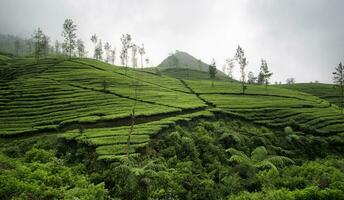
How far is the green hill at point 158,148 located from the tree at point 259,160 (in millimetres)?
108

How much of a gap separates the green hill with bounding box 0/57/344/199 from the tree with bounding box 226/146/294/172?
11 centimetres

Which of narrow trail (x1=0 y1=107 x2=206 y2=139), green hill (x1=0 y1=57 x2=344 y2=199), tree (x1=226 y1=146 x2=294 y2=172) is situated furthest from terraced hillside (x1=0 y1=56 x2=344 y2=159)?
tree (x1=226 y1=146 x2=294 y2=172)

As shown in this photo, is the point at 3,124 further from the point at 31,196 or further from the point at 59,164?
the point at 31,196

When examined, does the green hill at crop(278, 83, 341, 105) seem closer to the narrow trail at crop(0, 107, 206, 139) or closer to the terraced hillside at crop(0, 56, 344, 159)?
the terraced hillside at crop(0, 56, 344, 159)

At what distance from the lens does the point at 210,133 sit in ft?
135


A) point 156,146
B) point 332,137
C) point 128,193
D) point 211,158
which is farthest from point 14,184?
point 332,137

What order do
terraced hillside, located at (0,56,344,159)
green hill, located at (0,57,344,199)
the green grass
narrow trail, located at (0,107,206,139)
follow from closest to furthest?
green hill, located at (0,57,344,199)
the green grass
terraced hillside, located at (0,56,344,159)
narrow trail, located at (0,107,206,139)

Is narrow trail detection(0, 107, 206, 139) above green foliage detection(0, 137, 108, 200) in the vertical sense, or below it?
above

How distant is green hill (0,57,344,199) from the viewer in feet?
81.5

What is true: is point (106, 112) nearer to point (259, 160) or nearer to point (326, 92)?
point (259, 160)

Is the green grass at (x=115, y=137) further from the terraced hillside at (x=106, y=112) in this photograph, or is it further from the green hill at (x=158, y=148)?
the green hill at (x=158, y=148)

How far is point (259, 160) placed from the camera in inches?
1286

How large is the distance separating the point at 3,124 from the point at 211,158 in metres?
31.9

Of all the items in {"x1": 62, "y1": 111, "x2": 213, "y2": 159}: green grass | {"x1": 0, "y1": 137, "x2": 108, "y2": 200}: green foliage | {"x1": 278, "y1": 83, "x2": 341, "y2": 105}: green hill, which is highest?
{"x1": 278, "y1": 83, "x2": 341, "y2": 105}: green hill
